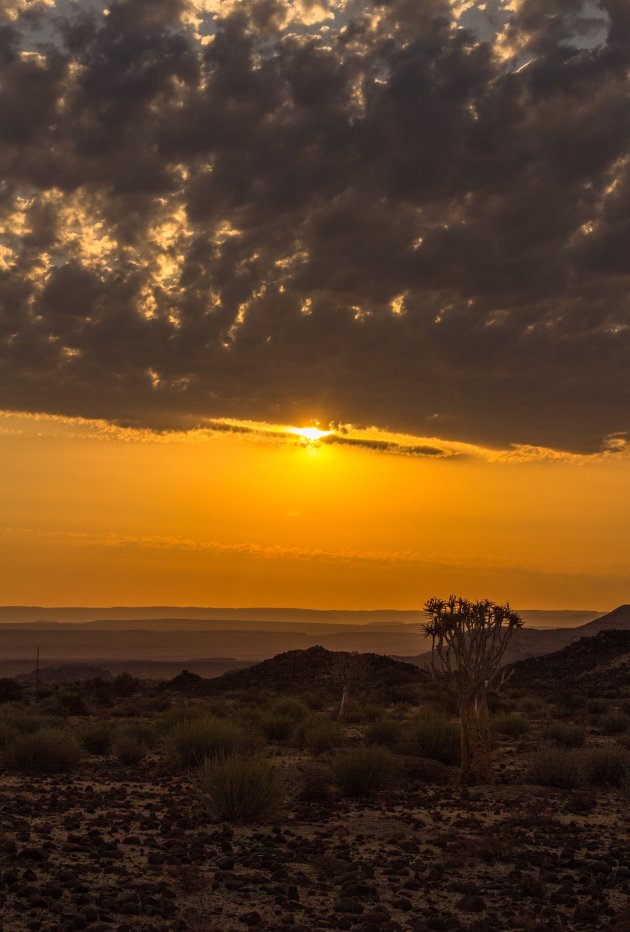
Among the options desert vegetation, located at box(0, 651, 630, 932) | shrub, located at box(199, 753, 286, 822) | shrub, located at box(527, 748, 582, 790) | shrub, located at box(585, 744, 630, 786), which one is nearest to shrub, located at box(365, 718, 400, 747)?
desert vegetation, located at box(0, 651, 630, 932)

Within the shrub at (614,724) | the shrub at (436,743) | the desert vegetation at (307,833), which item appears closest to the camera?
the desert vegetation at (307,833)

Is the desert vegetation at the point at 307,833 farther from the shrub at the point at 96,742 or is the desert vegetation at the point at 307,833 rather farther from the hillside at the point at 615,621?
the hillside at the point at 615,621

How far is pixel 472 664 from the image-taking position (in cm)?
2072

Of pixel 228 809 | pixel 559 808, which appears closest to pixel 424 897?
pixel 228 809

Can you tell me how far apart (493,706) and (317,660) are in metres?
26.3

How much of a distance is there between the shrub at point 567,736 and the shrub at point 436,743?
463 cm

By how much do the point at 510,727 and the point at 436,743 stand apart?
7.35 meters

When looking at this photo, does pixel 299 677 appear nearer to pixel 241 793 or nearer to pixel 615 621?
pixel 241 793

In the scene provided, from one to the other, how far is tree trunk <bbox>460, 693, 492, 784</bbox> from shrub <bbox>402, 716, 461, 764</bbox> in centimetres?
325

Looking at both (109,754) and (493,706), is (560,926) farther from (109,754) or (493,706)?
(493,706)

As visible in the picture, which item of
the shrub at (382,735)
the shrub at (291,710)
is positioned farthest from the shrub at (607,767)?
the shrub at (291,710)

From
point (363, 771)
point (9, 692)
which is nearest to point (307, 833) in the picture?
point (363, 771)

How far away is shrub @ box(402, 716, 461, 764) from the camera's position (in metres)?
23.2

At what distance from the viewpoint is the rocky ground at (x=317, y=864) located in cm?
941
